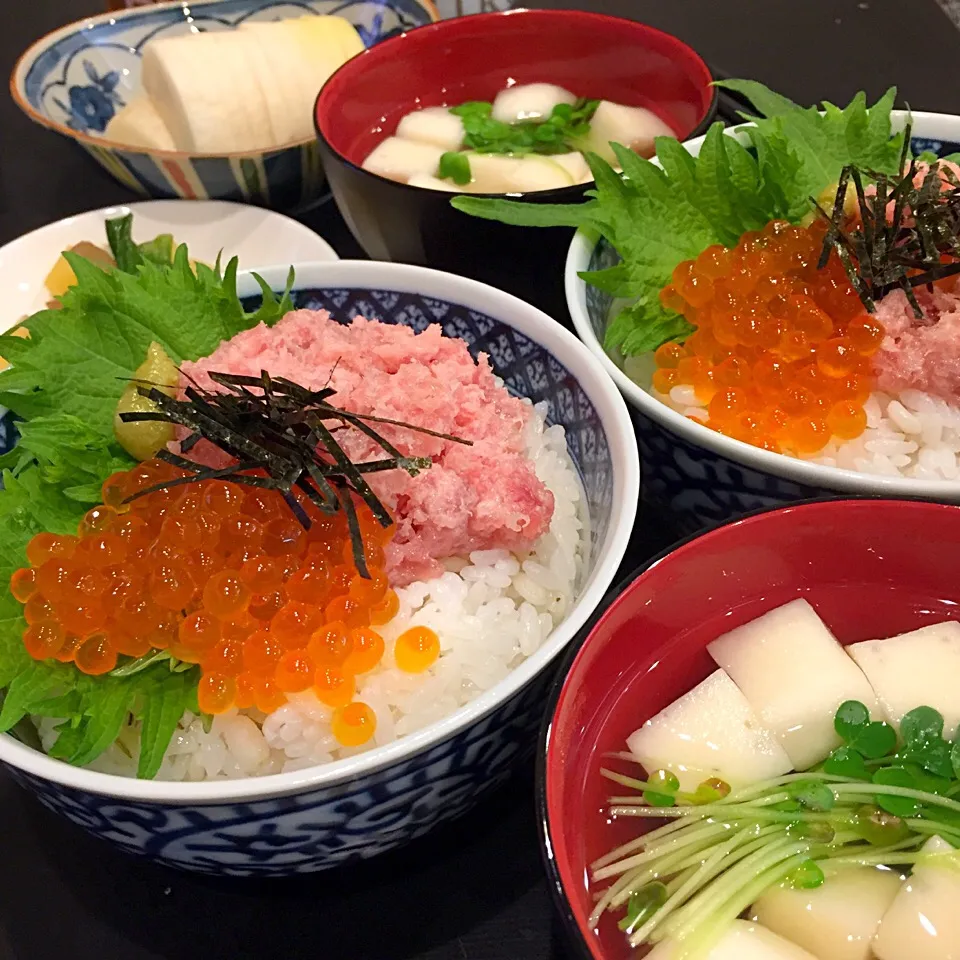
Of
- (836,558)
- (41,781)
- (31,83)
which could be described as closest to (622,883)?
(836,558)

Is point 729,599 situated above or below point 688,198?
below

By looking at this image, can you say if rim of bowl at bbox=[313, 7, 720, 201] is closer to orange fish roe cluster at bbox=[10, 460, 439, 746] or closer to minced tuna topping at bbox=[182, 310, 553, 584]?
minced tuna topping at bbox=[182, 310, 553, 584]

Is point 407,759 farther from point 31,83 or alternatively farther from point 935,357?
point 31,83

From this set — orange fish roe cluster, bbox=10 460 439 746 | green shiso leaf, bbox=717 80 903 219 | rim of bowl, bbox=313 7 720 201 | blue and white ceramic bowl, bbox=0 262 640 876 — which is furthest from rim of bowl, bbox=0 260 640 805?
green shiso leaf, bbox=717 80 903 219

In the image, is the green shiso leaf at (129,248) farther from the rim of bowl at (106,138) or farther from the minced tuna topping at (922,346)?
the minced tuna topping at (922,346)

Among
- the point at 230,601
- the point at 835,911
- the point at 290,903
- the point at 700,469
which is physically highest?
the point at 230,601

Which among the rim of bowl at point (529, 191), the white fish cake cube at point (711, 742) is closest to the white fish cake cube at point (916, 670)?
the white fish cake cube at point (711, 742)

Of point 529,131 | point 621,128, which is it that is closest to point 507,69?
point 529,131

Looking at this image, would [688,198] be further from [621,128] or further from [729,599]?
[729,599]
